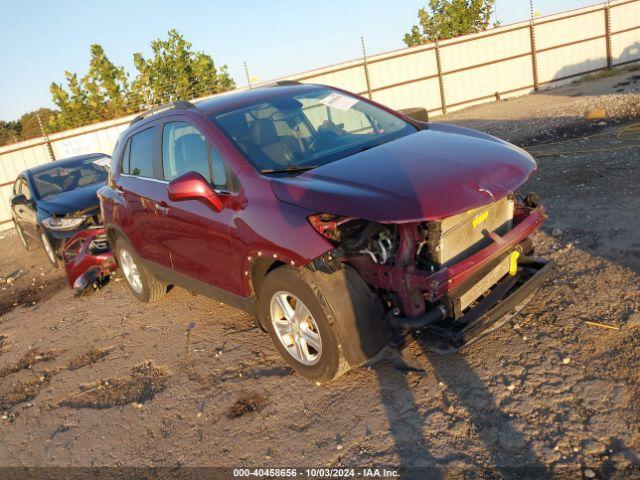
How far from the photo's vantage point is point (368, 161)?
3.37 meters

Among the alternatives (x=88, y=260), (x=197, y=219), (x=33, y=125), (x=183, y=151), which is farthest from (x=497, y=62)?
(x=33, y=125)

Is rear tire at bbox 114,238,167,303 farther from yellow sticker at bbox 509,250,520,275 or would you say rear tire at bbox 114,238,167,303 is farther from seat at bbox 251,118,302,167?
yellow sticker at bbox 509,250,520,275

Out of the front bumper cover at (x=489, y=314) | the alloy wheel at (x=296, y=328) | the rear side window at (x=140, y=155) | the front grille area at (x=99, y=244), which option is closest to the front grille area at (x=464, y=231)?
the front bumper cover at (x=489, y=314)

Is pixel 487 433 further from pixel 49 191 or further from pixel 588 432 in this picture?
pixel 49 191

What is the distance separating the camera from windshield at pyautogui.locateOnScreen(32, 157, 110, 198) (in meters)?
8.55

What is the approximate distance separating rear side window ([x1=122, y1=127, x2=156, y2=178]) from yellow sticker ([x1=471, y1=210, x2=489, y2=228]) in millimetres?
2878

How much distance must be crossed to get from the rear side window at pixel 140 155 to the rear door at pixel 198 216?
281 millimetres

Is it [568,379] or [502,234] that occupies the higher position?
[502,234]

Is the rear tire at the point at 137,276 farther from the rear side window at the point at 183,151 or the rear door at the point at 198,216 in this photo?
the rear side window at the point at 183,151

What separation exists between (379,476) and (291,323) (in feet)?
3.82

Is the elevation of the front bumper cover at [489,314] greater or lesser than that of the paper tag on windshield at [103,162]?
lesser

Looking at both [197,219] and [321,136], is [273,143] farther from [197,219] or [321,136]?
[197,219]

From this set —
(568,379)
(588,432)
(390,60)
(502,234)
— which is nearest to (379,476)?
(588,432)

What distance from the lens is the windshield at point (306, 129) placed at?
3.65m
